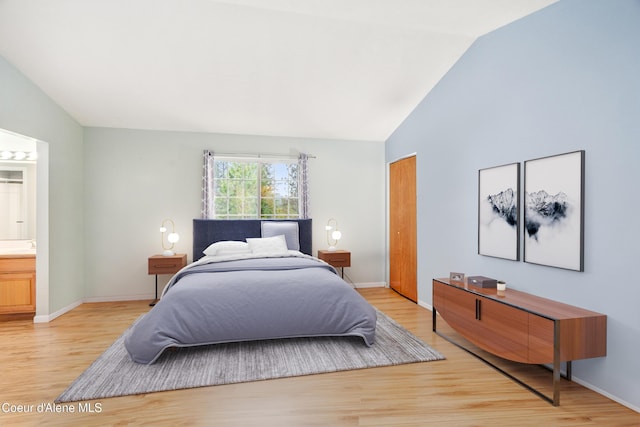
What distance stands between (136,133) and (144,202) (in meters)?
1.02

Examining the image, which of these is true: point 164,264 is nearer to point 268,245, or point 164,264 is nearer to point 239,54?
point 268,245

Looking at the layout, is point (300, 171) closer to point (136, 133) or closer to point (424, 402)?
point (136, 133)

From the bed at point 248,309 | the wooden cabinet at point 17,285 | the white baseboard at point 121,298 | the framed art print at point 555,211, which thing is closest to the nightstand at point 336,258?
the bed at point 248,309

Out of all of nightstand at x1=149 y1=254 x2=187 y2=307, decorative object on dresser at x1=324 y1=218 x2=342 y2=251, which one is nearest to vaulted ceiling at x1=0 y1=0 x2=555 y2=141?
decorative object on dresser at x1=324 y1=218 x2=342 y2=251

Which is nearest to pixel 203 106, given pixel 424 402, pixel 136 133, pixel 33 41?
pixel 136 133

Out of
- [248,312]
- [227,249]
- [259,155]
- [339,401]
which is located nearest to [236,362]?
[248,312]

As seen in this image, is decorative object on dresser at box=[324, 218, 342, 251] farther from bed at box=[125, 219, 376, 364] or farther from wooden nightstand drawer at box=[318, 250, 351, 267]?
bed at box=[125, 219, 376, 364]

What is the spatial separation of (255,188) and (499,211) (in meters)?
3.47

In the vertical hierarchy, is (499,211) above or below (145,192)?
below

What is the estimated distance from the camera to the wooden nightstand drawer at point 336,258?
476 cm

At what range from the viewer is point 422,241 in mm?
4297

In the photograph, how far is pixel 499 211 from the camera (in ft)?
9.96

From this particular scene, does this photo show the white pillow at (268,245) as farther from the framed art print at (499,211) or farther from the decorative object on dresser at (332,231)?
the framed art print at (499,211)

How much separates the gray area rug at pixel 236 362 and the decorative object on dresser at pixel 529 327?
45cm
